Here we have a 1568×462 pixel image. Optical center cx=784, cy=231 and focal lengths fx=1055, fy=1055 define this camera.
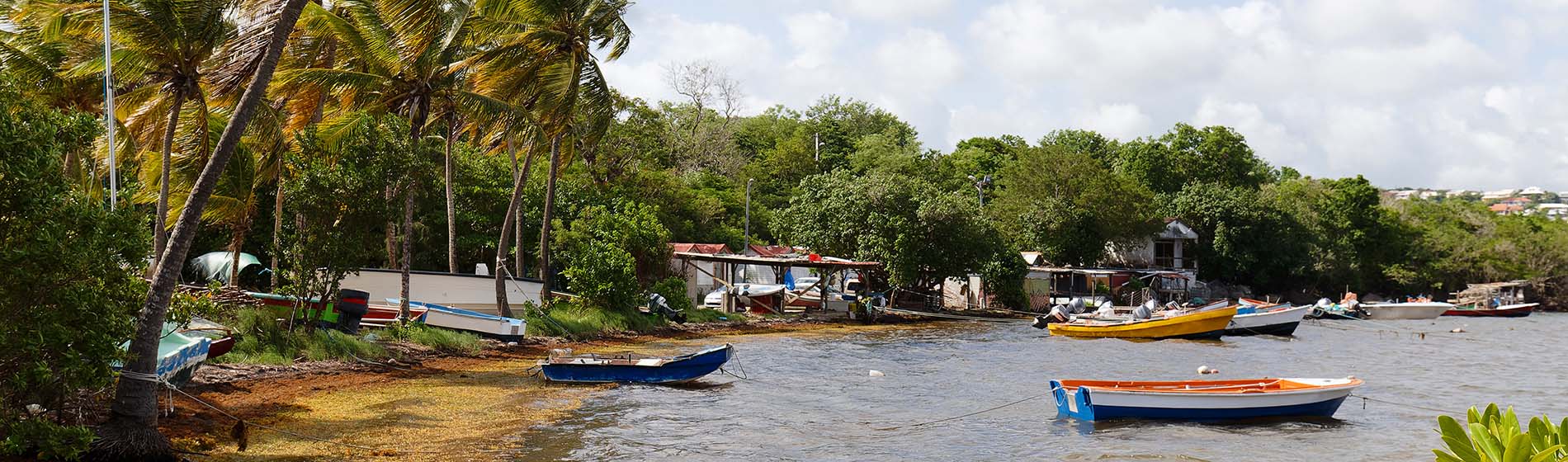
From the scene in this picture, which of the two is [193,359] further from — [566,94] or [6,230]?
[566,94]

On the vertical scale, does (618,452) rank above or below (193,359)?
below

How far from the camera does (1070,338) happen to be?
37312 millimetres

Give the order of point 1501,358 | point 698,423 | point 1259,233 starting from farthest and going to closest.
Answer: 1. point 1259,233
2. point 1501,358
3. point 698,423

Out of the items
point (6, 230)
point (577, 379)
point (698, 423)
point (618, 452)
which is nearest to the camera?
point (6, 230)

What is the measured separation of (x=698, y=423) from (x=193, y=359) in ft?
23.1

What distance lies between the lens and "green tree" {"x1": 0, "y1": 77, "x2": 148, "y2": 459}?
9164 millimetres

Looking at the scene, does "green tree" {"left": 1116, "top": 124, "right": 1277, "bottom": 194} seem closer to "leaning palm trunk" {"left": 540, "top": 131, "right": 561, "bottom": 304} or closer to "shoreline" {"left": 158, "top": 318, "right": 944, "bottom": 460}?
"leaning palm trunk" {"left": 540, "top": 131, "right": 561, "bottom": 304}

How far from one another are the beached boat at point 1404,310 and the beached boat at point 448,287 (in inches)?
1832

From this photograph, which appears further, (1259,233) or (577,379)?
(1259,233)

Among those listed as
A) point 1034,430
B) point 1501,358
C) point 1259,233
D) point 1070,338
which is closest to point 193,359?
point 1034,430

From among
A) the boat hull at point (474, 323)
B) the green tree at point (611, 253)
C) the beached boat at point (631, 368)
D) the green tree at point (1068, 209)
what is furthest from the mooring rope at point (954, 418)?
the green tree at point (1068, 209)

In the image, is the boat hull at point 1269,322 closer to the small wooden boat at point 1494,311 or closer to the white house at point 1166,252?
the white house at point 1166,252

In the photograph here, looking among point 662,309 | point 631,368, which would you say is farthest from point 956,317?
point 631,368

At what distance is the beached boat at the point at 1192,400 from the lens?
17.5m
